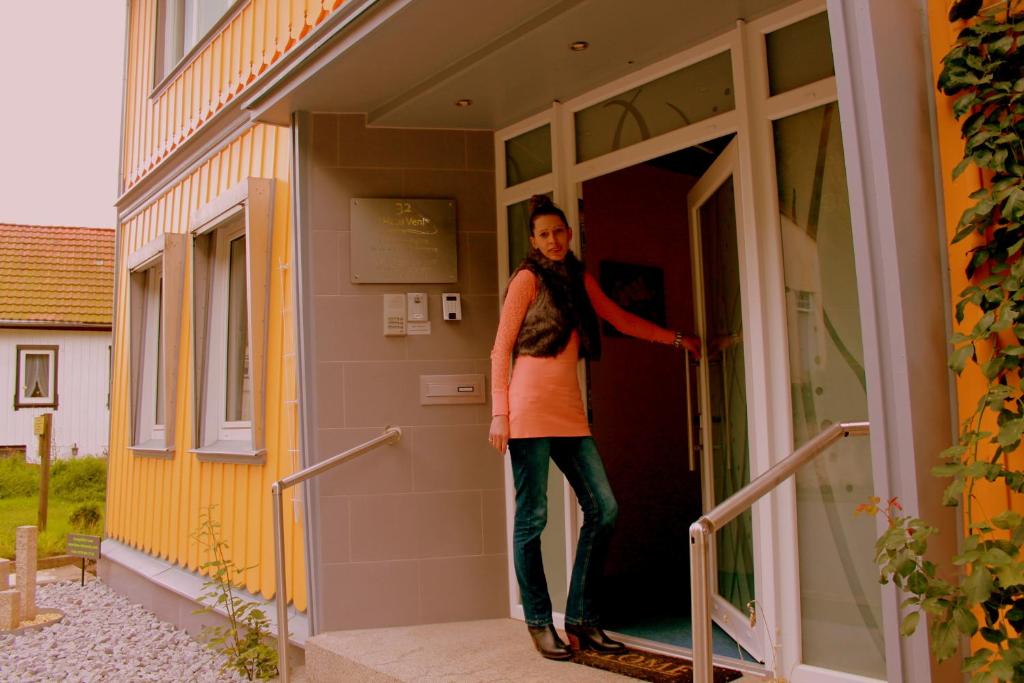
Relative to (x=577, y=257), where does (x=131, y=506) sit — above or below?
below

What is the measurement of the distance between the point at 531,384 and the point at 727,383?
0.88m

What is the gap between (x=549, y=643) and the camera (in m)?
3.65

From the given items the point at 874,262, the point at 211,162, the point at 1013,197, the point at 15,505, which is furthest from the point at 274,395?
the point at 15,505

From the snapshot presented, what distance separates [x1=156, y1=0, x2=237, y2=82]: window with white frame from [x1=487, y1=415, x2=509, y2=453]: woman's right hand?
5137mm

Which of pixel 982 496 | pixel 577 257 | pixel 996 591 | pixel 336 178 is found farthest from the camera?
pixel 336 178

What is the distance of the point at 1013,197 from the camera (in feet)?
6.42

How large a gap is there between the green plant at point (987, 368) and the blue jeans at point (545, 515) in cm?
161

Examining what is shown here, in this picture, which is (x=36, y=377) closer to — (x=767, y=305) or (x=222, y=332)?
(x=222, y=332)

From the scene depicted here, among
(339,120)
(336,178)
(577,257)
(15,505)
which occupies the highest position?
(339,120)

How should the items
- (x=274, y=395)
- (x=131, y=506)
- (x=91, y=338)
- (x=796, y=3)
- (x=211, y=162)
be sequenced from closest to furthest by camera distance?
(x=796, y=3)
(x=274, y=395)
(x=211, y=162)
(x=131, y=506)
(x=91, y=338)

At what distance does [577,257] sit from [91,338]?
1731cm

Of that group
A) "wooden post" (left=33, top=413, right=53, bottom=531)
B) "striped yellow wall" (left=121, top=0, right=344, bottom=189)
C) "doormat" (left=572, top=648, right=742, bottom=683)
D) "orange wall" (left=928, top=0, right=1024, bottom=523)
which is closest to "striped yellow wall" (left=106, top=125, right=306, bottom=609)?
"striped yellow wall" (left=121, top=0, right=344, bottom=189)

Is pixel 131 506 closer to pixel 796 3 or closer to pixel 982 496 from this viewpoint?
pixel 796 3

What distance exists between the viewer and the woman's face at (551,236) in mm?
3811
